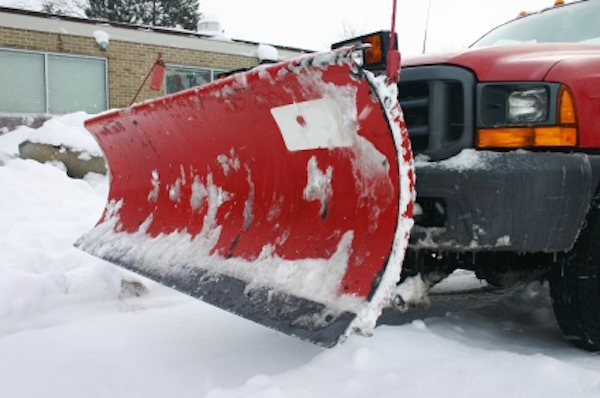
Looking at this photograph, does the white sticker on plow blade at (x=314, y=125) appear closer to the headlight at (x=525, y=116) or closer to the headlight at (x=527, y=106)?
the headlight at (x=525, y=116)

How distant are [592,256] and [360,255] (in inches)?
44.2

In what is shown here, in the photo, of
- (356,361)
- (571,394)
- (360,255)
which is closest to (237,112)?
(360,255)

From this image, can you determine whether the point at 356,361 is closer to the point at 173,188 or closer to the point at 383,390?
the point at 383,390

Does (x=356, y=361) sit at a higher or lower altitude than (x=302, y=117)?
lower

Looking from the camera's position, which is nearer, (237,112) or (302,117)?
(302,117)

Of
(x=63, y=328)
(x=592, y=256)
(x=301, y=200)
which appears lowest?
(x=63, y=328)

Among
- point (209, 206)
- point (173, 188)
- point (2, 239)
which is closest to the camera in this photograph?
point (209, 206)

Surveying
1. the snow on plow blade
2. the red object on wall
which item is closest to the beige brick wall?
the red object on wall

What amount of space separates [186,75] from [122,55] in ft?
5.67

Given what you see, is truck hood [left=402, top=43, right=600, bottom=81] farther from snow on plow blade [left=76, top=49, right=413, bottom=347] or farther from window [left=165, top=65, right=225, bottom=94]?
window [left=165, top=65, right=225, bottom=94]

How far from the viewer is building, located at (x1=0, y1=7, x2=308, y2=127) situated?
42.4 feet

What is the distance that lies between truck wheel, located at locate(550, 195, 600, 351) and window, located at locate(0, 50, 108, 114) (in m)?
13.3

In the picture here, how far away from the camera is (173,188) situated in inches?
146

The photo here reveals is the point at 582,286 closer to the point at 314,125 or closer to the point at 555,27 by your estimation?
the point at 314,125
